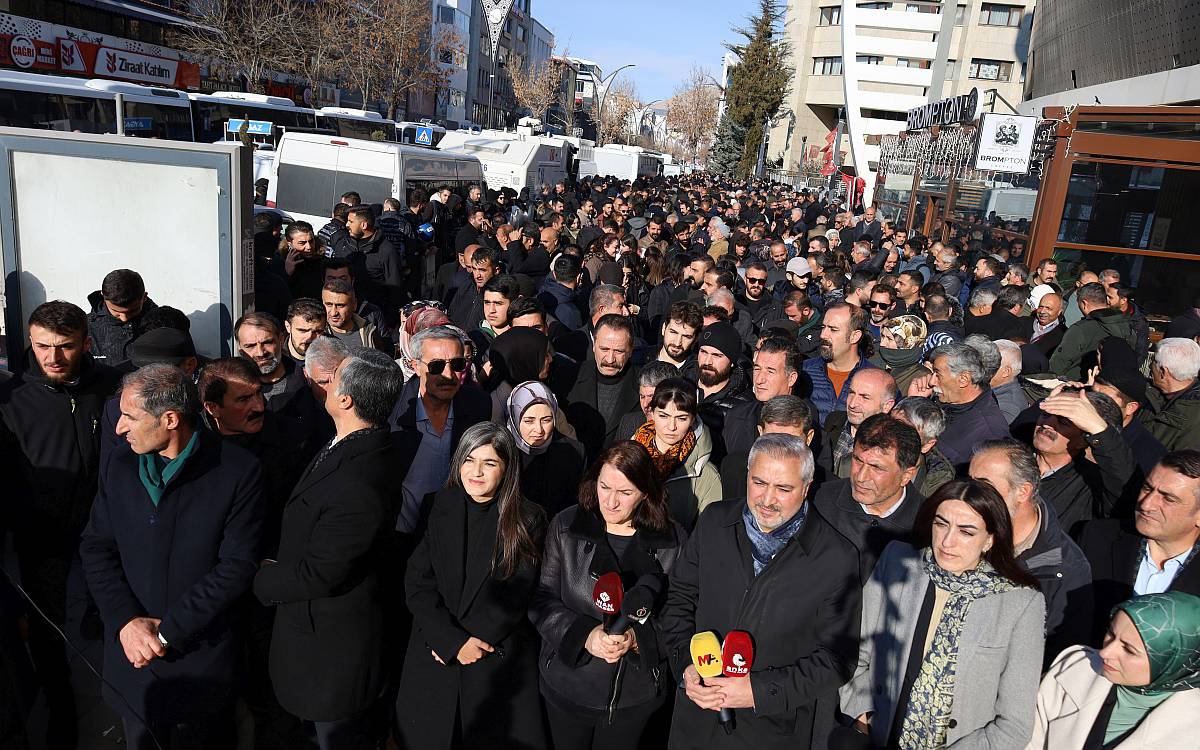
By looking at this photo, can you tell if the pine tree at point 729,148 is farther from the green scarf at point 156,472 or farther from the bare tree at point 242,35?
the green scarf at point 156,472

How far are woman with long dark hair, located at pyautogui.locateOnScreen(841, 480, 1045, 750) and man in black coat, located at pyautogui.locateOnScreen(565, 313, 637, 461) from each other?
2390 millimetres

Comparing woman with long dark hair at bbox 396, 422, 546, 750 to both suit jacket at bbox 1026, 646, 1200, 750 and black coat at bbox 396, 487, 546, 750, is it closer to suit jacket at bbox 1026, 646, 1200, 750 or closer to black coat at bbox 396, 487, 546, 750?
black coat at bbox 396, 487, 546, 750

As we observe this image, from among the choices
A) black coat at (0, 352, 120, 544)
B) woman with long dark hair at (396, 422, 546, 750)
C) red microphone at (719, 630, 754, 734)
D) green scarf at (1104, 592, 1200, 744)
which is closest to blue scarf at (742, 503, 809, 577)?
red microphone at (719, 630, 754, 734)

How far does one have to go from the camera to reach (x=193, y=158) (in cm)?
527

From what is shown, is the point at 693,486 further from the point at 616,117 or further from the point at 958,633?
the point at 616,117

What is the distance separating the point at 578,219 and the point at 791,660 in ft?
45.9

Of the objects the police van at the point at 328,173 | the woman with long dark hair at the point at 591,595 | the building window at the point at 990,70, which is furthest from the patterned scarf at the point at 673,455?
the building window at the point at 990,70

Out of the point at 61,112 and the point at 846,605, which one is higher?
the point at 61,112

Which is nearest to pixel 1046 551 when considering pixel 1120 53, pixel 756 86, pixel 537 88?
pixel 1120 53

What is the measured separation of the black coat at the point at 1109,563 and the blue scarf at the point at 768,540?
52.8 inches

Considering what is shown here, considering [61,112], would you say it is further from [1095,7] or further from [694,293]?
[1095,7]

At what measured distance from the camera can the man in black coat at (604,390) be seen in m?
A: 5.17

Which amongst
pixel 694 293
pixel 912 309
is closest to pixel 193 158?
pixel 694 293

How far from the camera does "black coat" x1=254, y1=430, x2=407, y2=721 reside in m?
3.17
